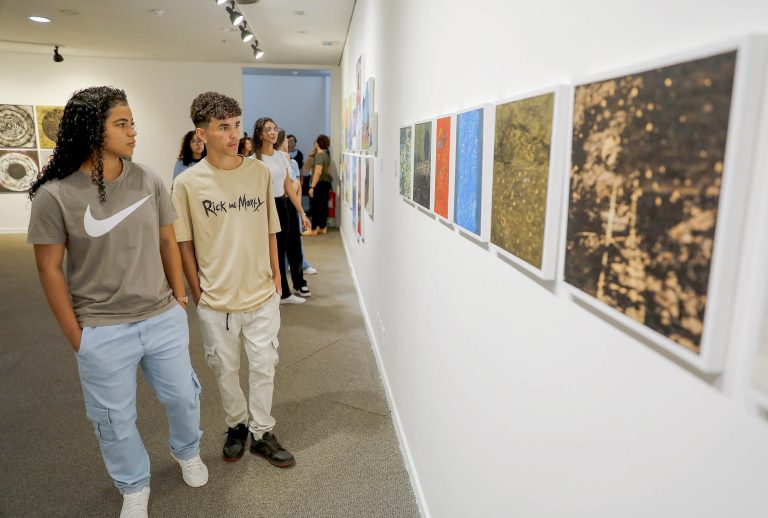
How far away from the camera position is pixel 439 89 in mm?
1861

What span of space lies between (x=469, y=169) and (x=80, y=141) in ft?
4.45

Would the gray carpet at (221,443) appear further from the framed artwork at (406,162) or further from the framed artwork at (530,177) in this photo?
the framed artwork at (530,177)

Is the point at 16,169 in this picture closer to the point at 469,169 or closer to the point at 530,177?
the point at 469,169

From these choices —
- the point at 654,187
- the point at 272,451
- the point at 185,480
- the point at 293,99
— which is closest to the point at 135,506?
the point at 185,480

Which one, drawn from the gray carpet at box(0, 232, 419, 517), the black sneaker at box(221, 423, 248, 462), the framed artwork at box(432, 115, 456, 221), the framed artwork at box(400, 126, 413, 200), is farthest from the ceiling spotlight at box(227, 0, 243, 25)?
the framed artwork at box(432, 115, 456, 221)

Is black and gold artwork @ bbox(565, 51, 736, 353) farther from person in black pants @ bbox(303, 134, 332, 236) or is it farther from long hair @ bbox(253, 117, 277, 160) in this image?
person in black pants @ bbox(303, 134, 332, 236)

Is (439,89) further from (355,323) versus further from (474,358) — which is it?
(355,323)

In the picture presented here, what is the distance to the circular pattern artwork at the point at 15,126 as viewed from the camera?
9.34m

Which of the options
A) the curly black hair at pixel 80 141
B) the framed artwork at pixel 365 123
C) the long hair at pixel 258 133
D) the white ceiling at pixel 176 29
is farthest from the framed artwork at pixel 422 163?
the white ceiling at pixel 176 29

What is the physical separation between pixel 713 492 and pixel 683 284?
0.82 ft

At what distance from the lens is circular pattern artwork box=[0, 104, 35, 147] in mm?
9344

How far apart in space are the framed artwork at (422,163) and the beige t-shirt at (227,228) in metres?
0.75

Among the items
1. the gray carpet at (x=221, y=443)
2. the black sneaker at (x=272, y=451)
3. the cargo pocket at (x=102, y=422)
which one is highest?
the cargo pocket at (x=102, y=422)

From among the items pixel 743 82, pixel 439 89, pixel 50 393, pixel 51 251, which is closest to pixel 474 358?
pixel 439 89
